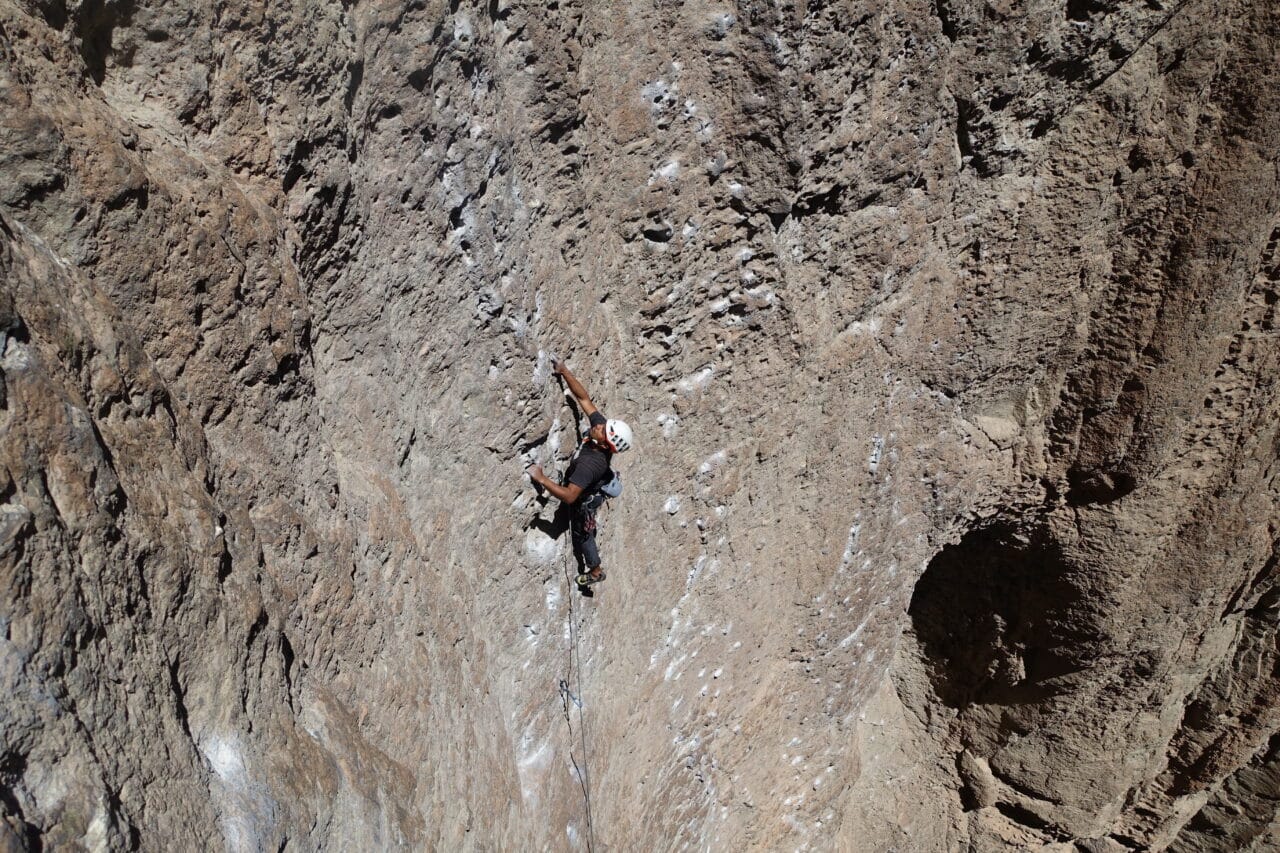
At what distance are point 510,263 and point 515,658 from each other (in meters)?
1.95

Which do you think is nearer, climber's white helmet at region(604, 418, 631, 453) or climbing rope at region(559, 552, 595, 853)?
climber's white helmet at region(604, 418, 631, 453)

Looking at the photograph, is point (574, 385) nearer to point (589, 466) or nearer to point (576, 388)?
point (576, 388)

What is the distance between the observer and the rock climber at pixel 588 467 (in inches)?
165

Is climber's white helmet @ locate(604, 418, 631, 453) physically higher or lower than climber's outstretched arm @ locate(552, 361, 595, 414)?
lower

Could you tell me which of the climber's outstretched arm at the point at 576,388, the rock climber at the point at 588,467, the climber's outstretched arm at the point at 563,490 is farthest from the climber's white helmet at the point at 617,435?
the climber's outstretched arm at the point at 563,490

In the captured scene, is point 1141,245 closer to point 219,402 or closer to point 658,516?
point 658,516

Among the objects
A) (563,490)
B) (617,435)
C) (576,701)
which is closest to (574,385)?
(617,435)

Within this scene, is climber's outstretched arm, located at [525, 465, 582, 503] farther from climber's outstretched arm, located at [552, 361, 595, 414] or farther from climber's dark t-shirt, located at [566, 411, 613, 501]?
climber's outstretched arm, located at [552, 361, 595, 414]

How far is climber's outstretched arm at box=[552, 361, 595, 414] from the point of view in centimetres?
425

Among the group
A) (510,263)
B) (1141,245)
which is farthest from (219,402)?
(1141,245)

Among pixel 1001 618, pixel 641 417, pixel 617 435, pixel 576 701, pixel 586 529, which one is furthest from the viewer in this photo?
pixel 1001 618

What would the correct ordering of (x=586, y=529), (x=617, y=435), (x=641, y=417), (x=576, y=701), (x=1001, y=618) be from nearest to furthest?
(x=617, y=435), (x=586, y=529), (x=641, y=417), (x=576, y=701), (x=1001, y=618)

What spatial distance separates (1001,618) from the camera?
677 centimetres

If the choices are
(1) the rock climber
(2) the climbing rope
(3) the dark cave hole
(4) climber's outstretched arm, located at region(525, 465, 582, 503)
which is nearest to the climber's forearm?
(1) the rock climber
